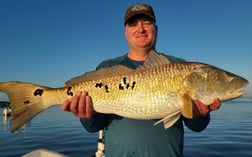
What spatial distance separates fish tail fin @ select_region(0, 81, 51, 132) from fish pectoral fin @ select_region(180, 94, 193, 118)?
226 cm

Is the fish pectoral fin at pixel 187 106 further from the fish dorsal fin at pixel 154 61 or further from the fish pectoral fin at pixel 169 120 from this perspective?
the fish dorsal fin at pixel 154 61

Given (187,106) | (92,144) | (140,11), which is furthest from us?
(92,144)

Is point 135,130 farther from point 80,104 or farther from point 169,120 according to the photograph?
point 80,104

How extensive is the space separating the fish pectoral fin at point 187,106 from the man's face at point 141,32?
1522 mm

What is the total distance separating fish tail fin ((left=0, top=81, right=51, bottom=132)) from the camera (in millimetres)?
4672

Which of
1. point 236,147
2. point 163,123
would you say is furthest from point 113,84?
point 236,147

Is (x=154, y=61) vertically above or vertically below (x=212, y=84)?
above

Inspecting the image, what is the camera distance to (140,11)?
570 centimetres

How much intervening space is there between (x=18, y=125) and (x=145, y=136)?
1981mm

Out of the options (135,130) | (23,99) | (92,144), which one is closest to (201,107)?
(135,130)

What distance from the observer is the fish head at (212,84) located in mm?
4770

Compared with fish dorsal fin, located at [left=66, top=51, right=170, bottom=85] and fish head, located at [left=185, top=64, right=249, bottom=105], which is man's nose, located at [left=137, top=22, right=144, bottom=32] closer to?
fish dorsal fin, located at [left=66, top=51, right=170, bottom=85]

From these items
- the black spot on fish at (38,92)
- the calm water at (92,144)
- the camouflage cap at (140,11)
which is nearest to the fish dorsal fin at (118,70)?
the black spot on fish at (38,92)

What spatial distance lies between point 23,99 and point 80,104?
3.13 feet
